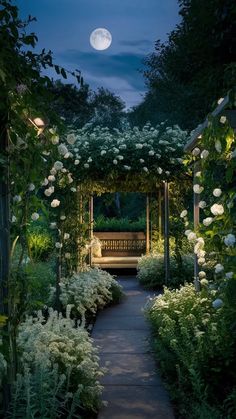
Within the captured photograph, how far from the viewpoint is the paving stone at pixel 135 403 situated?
378cm

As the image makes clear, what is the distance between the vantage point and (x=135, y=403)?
402 centimetres

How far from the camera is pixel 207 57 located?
9.20 m

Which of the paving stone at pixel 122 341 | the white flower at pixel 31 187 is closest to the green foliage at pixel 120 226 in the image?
the paving stone at pixel 122 341

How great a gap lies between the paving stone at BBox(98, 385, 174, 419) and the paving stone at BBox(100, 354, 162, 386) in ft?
0.52

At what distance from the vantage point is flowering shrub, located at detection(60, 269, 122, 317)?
6.91 meters

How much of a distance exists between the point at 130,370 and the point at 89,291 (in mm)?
2281

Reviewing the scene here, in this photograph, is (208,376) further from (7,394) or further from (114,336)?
(114,336)

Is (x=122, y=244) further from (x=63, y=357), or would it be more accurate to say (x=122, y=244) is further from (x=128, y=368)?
(x=63, y=357)

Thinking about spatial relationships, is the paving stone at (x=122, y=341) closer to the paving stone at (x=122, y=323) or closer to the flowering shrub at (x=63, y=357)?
the paving stone at (x=122, y=323)

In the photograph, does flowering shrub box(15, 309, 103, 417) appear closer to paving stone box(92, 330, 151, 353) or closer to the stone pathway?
the stone pathway

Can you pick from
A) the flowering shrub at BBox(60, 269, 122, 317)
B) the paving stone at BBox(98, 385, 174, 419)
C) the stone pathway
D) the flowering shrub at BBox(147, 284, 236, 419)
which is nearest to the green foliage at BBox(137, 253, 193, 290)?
the flowering shrub at BBox(60, 269, 122, 317)

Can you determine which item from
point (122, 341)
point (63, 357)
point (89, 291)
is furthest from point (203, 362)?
point (89, 291)

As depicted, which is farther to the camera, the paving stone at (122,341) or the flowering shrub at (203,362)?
the paving stone at (122,341)

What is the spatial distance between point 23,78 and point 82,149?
548cm
